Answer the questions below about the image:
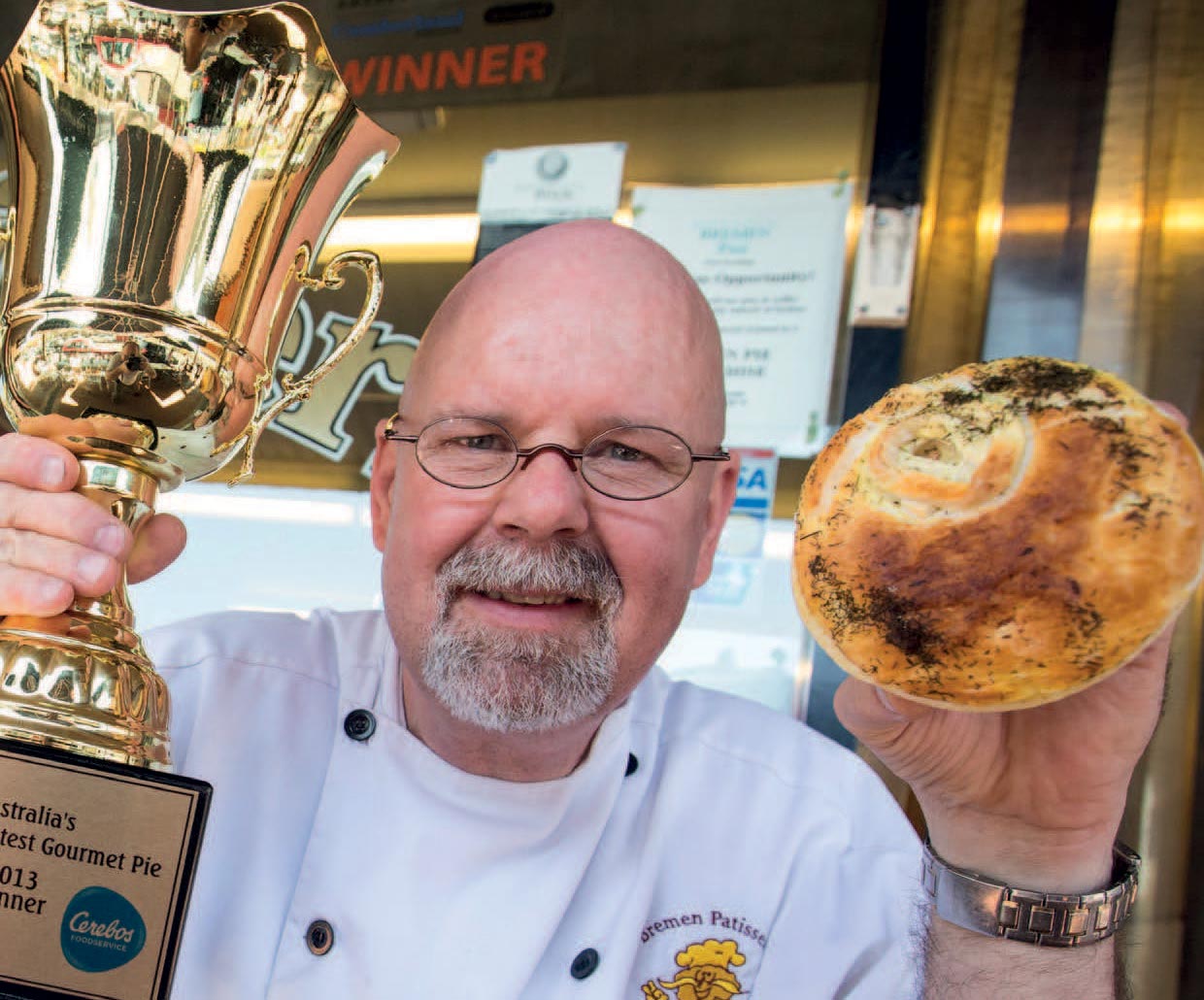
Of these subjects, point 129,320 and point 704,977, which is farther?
point 704,977

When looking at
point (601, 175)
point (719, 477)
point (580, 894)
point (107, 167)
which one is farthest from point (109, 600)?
point (601, 175)

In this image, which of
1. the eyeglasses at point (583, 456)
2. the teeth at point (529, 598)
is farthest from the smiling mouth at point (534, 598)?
the eyeglasses at point (583, 456)

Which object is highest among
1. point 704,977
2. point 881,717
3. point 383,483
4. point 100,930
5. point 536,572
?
point 383,483

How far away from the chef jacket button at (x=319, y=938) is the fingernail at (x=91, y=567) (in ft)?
2.06

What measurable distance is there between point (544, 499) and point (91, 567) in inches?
20.9

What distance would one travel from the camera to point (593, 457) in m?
1.46

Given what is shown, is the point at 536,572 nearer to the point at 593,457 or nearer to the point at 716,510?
the point at 593,457

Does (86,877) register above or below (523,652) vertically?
below

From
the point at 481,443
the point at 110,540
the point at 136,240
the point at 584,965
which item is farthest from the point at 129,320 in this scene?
the point at 584,965

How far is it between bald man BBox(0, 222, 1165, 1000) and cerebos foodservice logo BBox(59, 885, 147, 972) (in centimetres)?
42

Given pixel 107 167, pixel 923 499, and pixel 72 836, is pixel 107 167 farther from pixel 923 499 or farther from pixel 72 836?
pixel 923 499

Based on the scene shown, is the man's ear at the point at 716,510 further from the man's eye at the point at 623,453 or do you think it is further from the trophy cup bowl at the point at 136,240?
the trophy cup bowl at the point at 136,240

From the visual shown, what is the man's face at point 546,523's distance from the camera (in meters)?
1.37

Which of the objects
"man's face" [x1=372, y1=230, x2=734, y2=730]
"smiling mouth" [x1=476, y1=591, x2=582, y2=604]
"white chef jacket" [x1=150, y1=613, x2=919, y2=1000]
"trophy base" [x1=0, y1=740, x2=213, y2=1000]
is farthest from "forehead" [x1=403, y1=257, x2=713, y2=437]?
"trophy base" [x1=0, y1=740, x2=213, y2=1000]
